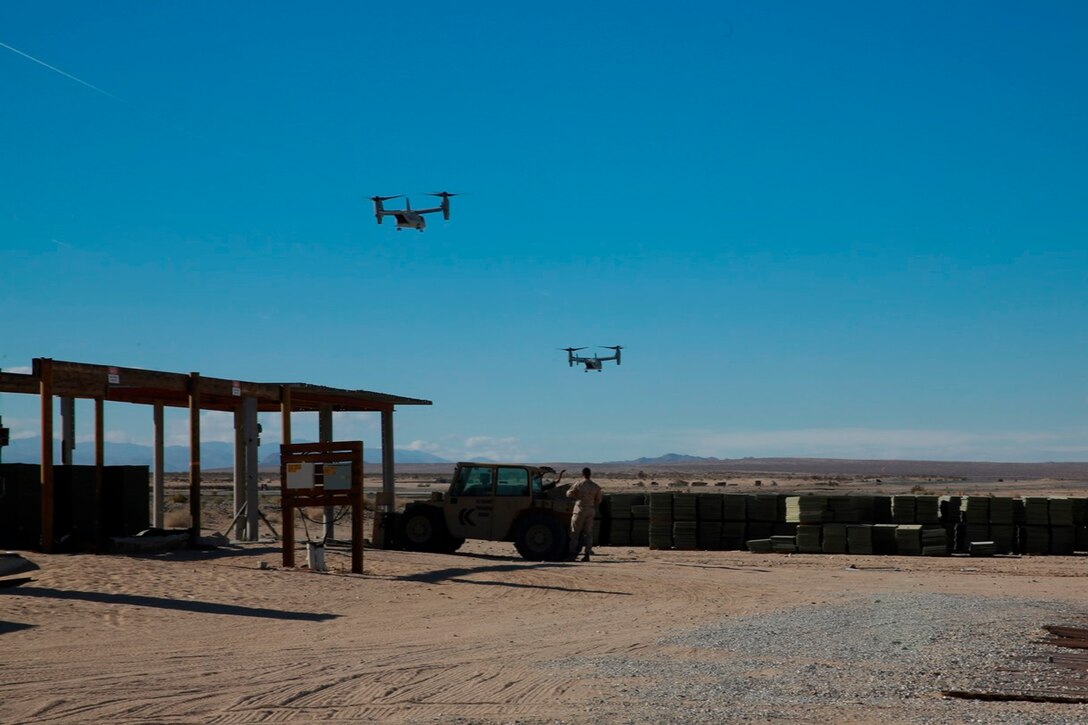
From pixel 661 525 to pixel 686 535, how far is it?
1.81 ft

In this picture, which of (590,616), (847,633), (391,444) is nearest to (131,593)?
(590,616)

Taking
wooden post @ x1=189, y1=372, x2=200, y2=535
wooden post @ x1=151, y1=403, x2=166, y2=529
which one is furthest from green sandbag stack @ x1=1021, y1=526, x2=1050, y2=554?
wooden post @ x1=151, y1=403, x2=166, y2=529

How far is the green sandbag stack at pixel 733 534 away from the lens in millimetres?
25688

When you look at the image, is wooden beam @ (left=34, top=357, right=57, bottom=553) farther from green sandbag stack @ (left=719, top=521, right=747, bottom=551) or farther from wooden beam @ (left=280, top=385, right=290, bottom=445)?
green sandbag stack @ (left=719, top=521, right=747, bottom=551)

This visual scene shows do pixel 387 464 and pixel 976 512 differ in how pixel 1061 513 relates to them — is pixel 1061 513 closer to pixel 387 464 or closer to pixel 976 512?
pixel 976 512

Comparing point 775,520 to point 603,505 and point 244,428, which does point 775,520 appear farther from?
point 244,428

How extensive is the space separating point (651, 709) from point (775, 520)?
707 inches

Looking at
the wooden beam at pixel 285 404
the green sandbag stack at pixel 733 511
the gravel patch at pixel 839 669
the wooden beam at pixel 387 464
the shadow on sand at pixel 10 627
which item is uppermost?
the wooden beam at pixel 285 404

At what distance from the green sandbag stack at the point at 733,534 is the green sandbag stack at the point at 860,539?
2294mm

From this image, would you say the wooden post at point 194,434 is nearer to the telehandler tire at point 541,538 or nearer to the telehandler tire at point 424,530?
the telehandler tire at point 424,530

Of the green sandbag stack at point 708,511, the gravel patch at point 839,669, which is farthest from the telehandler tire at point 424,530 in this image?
the gravel patch at point 839,669

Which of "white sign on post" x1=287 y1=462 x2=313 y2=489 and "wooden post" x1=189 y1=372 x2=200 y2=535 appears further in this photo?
"wooden post" x1=189 y1=372 x2=200 y2=535

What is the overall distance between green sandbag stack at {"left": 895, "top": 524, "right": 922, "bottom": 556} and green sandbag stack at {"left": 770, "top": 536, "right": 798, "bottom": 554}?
2.00 metres

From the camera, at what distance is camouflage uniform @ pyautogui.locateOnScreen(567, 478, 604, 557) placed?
20828 millimetres
